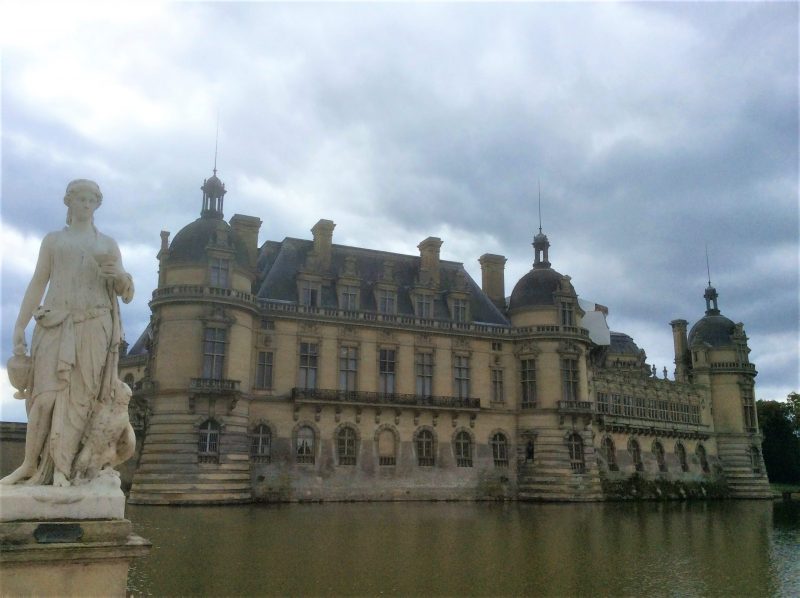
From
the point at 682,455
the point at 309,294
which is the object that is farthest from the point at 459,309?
the point at 682,455

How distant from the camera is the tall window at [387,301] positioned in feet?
133

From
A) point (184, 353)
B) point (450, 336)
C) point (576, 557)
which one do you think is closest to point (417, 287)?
point (450, 336)

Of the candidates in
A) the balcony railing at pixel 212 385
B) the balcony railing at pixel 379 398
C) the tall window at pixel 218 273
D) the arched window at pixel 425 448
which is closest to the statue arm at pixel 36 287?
the balcony railing at pixel 212 385

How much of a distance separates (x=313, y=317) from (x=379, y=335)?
4.09 metres

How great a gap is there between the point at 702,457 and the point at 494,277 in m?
24.4

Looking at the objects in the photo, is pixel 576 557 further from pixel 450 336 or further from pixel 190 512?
pixel 450 336

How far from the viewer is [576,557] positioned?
656 inches

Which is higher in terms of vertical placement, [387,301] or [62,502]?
[387,301]

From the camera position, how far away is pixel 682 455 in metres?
54.1

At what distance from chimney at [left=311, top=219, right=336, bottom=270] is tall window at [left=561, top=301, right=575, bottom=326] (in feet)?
48.1

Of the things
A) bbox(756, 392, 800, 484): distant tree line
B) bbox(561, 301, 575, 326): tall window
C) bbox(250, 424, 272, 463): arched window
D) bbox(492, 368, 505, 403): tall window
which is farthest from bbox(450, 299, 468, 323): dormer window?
bbox(756, 392, 800, 484): distant tree line

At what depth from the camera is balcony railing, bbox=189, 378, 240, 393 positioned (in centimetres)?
3266

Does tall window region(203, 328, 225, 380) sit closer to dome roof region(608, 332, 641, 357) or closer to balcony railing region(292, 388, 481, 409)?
balcony railing region(292, 388, 481, 409)

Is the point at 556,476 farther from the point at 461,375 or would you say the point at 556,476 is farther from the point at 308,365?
the point at 308,365
